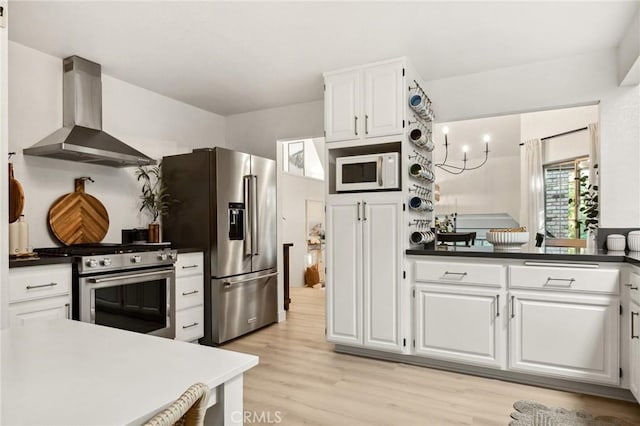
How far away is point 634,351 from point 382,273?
5.30 feet

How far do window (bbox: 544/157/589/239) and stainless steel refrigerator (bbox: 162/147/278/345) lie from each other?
14.7 feet

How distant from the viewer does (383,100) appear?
126 inches

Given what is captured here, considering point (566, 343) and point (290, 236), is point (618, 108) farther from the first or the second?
point (290, 236)

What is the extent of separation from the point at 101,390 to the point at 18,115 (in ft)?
10.1

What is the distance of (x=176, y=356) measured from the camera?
891 mm

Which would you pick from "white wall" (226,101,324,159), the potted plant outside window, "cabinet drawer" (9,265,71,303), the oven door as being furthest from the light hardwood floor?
"white wall" (226,101,324,159)

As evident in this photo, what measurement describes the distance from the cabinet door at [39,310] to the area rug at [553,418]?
2.78 m

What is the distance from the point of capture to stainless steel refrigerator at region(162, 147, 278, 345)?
3680 mm

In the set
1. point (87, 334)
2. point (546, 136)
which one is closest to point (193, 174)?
point (87, 334)

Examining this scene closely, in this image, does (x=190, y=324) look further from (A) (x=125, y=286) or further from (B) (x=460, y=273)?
(B) (x=460, y=273)

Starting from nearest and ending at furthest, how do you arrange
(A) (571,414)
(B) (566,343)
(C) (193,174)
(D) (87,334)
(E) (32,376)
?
(E) (32,376), (D) (87,334), (A) (571,414), (B) (566,343), (C) (193,174)

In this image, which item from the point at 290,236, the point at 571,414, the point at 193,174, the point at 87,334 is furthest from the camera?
the point at 290,236

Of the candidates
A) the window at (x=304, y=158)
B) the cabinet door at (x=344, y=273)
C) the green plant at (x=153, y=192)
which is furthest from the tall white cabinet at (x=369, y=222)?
the window at (x=304, y=158)

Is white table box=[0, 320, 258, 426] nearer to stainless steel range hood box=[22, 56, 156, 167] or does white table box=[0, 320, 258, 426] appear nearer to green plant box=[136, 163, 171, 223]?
stainless steel range hood box=[22, 56, 156, 167]
